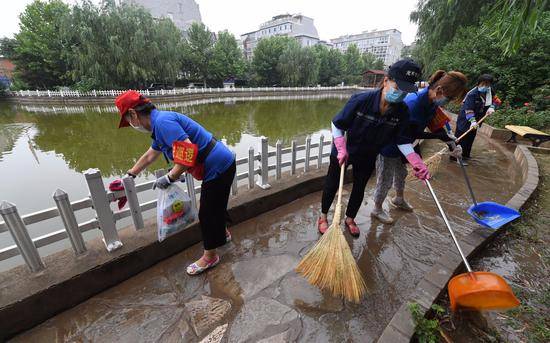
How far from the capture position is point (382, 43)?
80.0m

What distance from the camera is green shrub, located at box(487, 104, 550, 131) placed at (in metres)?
7.19

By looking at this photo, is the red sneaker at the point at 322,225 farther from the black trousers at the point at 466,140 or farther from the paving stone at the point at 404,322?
the black trousers at the point at 466,140

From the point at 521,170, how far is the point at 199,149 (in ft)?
20.7

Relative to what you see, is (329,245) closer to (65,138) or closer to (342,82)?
(65,138)

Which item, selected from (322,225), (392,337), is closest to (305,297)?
(392,337)

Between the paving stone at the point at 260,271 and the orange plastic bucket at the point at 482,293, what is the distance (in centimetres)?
133

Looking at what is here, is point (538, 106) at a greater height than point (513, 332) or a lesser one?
greater

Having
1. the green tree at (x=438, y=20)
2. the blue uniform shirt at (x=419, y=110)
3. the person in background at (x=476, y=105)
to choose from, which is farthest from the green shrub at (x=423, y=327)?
the green tree at (x=438, y=20)

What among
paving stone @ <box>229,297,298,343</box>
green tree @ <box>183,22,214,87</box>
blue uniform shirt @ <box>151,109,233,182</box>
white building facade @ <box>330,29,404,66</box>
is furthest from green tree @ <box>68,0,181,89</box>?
white building facade @ <box>330,29,404,66</box>

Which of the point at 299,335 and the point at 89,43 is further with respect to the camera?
the point at 89,43

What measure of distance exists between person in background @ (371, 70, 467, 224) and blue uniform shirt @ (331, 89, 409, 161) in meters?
0.48

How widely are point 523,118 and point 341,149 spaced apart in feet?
28.6

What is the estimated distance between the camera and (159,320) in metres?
1.91

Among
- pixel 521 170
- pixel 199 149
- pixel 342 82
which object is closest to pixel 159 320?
pixel 199 149
